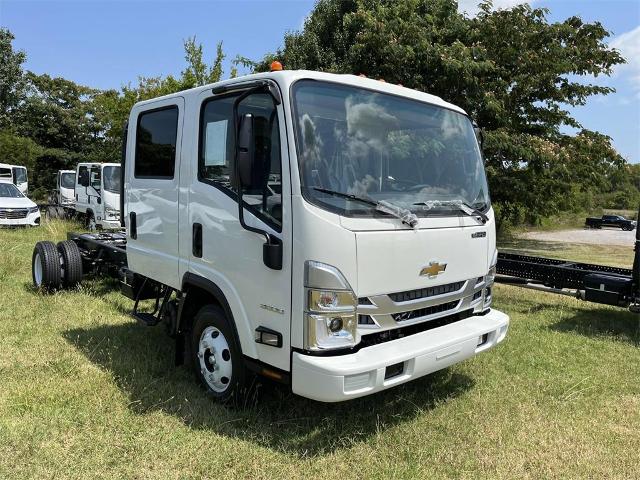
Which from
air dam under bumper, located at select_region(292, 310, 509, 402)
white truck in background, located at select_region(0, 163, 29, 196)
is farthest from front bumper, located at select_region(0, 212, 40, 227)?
air dam under bumper, located at select_region(292, 310, 509, 402)

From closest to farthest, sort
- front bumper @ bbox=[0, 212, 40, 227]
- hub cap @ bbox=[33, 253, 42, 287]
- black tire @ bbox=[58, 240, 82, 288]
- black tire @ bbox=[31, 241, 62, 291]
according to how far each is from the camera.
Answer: black tire @ bbox=[31, 241, 62, 291], black tire @ bbox=[58, 240, 82, 288], hub cap @ bbox=[33, 253, 42, 287], front bumper @ bbox=[0, 212, 40, 227]

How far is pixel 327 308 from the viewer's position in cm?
304

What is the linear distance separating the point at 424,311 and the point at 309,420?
1.16m

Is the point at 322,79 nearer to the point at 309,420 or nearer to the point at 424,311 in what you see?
the point at 424,311

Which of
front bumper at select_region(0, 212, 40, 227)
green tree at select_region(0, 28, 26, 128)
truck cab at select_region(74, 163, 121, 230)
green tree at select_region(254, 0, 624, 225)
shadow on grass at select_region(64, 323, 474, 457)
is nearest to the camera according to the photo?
shadow on grass at select_region(64, 323, 474, 457)

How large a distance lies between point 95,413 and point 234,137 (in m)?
2.28

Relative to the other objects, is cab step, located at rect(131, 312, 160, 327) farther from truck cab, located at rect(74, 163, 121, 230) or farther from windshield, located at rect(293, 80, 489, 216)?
truck cab, located at rect(74, 163, 121, 230)

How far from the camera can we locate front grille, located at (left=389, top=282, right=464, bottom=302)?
3347 millimetres

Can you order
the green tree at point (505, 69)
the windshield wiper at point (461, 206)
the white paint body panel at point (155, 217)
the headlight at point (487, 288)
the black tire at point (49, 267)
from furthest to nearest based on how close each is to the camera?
the green tree at point (505, 69) → the black tire at point (49, 267) → the white paint body panel at point (155, 217) → the headlight at point (487, 288) → the windshield wiper at point (461, 206)

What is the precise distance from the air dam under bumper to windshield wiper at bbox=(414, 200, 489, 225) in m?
0.86

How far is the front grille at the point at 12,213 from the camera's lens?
51.4ft

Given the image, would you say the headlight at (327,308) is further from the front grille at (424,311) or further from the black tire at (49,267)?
the black tire at (49,267)

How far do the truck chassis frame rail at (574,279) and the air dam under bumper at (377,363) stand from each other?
332 centimetres

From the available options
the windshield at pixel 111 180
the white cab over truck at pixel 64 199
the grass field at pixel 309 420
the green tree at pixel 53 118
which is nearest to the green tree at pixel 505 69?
the windshield at pixel 111 180
